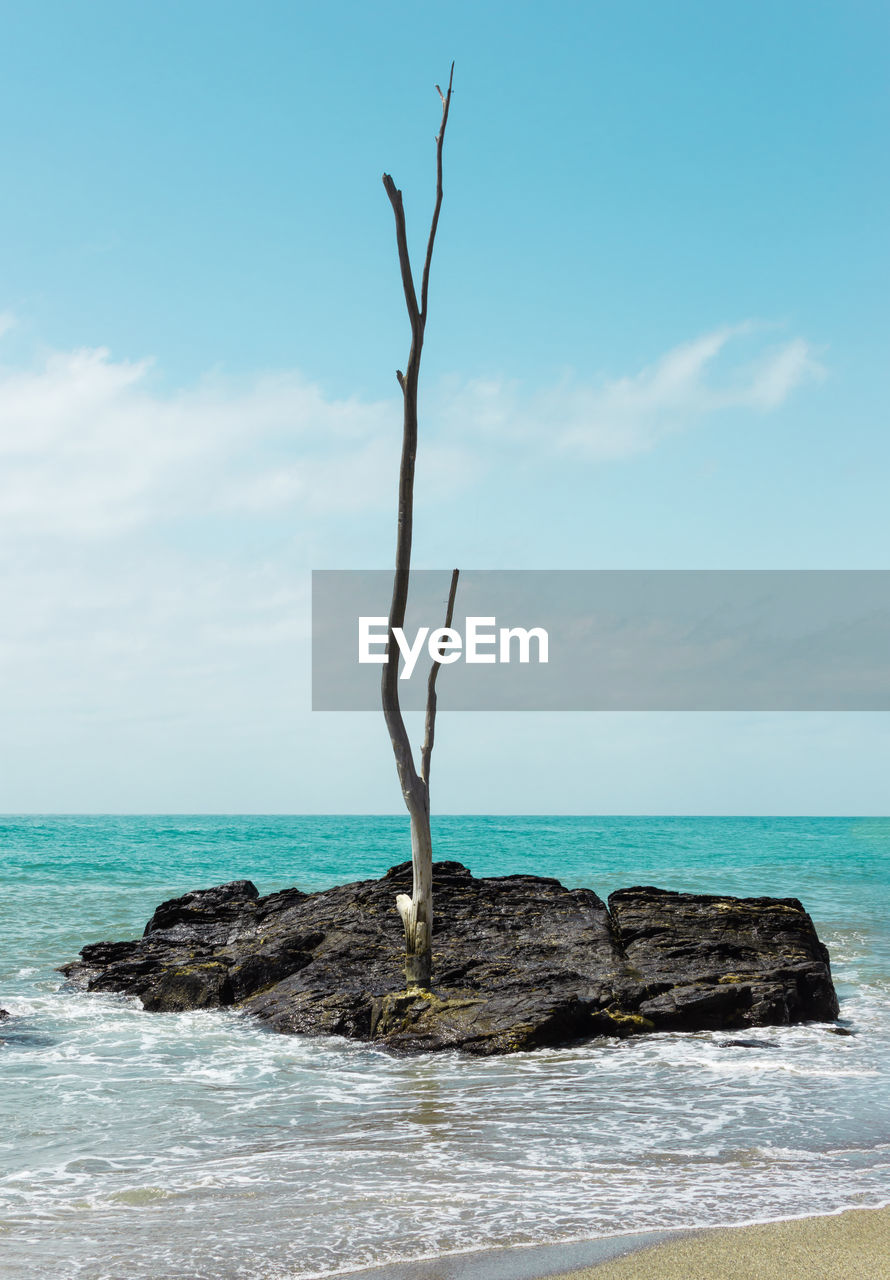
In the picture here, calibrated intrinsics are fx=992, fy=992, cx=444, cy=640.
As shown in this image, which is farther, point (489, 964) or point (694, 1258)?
point (489, 964)

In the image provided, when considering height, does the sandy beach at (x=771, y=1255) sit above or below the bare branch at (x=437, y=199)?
below

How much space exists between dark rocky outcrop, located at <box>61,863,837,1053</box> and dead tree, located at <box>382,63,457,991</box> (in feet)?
1.75

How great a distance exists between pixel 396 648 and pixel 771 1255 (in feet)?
22.9

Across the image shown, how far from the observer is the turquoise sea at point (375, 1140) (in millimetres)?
4746

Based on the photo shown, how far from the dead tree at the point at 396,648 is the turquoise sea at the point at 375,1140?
147 centimetres

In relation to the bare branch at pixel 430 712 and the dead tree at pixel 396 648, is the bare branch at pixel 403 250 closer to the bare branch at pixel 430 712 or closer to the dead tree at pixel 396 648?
the dead tree at pixel 396 648

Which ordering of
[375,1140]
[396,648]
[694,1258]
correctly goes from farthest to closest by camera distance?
[396,648]
[375,1140]
[694,1258]

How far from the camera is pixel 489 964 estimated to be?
35.0 feet

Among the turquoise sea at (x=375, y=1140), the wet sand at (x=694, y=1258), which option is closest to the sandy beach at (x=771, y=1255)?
the wet sand at (x=694, y=1258)

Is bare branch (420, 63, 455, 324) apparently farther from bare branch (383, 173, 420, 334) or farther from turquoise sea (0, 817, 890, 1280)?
turquoise sea (0, 817, 890, 1280)

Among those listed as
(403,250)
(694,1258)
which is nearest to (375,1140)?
(694,1258)

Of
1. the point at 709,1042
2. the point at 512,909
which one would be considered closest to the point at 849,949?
the point at 512,909

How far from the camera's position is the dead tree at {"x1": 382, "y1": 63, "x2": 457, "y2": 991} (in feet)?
34.1

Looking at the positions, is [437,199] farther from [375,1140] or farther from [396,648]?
[375,1140]
